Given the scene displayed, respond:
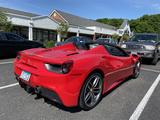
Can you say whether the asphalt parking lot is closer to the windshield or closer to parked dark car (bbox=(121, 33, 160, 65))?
parked dark car (bbox=(121, 33, 160, 65))

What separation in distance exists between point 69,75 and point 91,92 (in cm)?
84

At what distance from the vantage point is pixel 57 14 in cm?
4309

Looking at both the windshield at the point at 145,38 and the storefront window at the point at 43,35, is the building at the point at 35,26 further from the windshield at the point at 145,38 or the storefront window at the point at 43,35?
the windshield at the point at 145,38

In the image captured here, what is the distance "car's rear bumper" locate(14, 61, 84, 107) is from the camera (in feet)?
11.3

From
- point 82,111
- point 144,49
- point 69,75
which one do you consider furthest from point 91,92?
point 144,49

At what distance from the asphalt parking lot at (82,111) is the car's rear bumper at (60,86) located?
369mm

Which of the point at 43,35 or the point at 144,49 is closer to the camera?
the point at 144,49

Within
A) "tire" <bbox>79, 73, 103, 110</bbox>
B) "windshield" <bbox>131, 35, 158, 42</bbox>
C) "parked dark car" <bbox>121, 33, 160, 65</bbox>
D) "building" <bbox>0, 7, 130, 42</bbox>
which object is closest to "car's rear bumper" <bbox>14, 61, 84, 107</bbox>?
"tire" <bbox>79, 73, 103, 110</bbox>

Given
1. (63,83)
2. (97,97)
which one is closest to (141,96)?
(97,97)

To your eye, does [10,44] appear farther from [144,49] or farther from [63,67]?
[63,67]

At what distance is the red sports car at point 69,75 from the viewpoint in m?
3.47

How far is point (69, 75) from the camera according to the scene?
3441 millimetres

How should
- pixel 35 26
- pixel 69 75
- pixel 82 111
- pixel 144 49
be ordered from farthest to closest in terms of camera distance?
1. pixel 35 26
2. pixel 144 49
3. pixel 82 111
4. pixel 69 75

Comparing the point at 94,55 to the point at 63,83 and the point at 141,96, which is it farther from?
the point at 141,96
